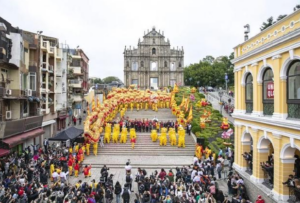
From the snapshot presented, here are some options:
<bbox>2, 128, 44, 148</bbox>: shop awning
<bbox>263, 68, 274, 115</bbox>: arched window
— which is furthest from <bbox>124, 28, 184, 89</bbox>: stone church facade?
<bbox>263, 68, 274, 115</bbox>: arched window

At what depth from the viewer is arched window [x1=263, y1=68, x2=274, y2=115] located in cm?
1327

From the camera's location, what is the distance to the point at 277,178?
12.3m

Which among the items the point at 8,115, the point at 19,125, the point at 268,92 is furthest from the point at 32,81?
the point at 268,92

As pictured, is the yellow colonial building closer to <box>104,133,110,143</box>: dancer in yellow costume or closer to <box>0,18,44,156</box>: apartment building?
<box>104,133,110,143</box>: dancer in yellow costume

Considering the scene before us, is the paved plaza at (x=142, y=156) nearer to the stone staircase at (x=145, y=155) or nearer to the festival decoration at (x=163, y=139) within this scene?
the stone staircase at (x=145, y=155)

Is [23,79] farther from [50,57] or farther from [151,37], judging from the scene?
[151,37]

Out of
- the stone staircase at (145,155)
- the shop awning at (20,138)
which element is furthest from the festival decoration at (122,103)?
the shop awning at (20,138)

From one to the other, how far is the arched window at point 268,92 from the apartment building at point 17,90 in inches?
599

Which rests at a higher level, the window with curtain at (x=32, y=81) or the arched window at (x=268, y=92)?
the window with curtain at (x=32, y=81)

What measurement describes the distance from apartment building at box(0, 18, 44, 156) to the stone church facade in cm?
4207

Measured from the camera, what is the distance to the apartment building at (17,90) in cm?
2045

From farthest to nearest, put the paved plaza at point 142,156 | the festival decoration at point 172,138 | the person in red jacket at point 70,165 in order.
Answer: the festival decoration at point 172,138, the paved plaza at point 142,156, the person in red jacket at point 70,165

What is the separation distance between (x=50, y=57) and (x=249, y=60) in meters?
23.7

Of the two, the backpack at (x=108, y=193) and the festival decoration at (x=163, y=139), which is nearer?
the backpack at (x=108, y=193)
